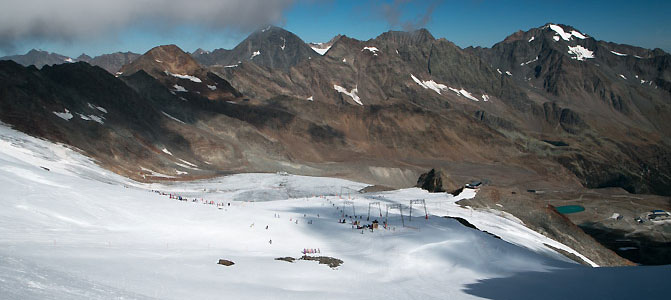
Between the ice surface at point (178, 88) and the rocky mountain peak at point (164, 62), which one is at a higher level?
the rocky mountain peak at point (164, 62)

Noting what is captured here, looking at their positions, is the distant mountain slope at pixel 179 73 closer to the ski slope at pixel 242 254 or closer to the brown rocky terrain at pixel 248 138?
the brown rocky terrain at pixel 248 138

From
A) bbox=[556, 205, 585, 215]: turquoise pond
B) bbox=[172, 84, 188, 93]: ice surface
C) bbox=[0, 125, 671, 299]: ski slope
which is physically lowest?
bbox=[0, 125, 671, 299]: ski slope

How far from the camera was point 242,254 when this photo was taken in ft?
106

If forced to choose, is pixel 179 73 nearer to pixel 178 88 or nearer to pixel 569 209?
pixel 178 88

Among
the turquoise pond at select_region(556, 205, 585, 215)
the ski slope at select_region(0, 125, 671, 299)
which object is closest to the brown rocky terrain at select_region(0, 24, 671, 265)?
the turquoise pond at select_region(556, 205, 585, 215)

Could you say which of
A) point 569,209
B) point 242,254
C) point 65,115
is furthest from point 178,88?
point 242,254

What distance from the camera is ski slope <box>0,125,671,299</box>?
797 inches

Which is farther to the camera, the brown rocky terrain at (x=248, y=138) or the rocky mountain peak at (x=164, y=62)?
the rocky mountain peak at (x=164, y=62)

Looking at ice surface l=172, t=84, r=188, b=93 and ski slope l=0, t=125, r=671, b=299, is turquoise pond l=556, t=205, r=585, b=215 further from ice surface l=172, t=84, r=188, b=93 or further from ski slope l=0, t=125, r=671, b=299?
ice surface l=172, t=84, r=188, b=93

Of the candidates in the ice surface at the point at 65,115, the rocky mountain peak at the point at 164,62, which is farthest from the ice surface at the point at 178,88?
the ice surface at the point at 65,115

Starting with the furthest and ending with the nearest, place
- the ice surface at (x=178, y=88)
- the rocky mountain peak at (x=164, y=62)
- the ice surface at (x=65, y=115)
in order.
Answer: the rocky mountain peak at (x=164, y=62) < the ice surface at (x=178, y=88) < the ice surface at (x=65, y=115)

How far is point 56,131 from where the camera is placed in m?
90.0

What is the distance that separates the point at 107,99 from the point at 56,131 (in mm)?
37379

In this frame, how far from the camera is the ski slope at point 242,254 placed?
20.2m
